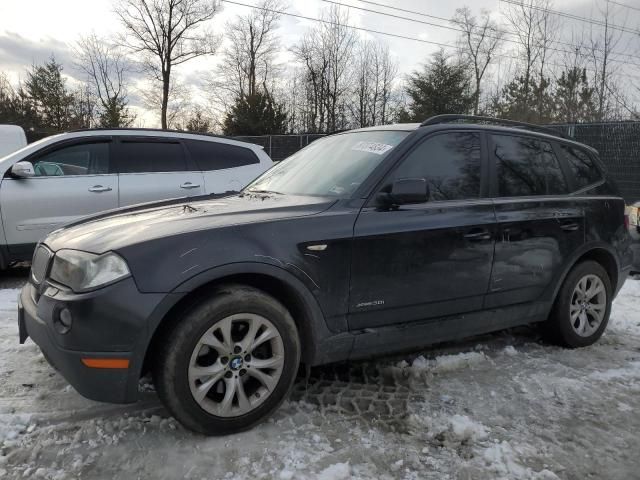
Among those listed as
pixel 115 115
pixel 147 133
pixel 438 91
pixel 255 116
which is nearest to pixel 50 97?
pixel 115 115

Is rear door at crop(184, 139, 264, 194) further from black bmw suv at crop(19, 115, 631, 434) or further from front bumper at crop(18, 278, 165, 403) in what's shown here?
front bumper at crop(18, 278, 165, 403)

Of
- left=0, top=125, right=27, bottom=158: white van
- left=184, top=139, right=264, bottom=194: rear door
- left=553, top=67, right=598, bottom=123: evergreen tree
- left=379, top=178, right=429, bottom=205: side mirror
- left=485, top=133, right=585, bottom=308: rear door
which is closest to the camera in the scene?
left=379, top=178, right=429, bottom=205: side mirror

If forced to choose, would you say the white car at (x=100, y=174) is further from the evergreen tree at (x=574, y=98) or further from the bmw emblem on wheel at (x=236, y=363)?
the evergreen tree at (x=574, y=98)

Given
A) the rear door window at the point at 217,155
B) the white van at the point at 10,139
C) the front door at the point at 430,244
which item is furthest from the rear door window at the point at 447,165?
the white van at the point at 10,139

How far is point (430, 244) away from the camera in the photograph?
10.2 ft

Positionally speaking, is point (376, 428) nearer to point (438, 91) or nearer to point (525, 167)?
point (525, 167)

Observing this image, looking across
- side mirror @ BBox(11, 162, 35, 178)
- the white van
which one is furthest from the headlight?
the white van

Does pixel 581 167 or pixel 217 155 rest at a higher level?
pixel 217 155

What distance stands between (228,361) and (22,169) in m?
4.30

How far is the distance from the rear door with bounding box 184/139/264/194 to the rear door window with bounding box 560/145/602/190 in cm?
406

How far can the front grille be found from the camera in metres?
2.72

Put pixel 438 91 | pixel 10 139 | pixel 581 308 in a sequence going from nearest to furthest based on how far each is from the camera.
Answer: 1. pixel 581 308
2. pixel 10 139
3. pixel 438 91

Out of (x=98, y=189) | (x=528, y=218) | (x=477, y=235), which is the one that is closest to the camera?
(x=477, y=235)

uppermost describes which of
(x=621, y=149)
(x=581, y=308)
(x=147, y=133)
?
(x=621, y=149)
